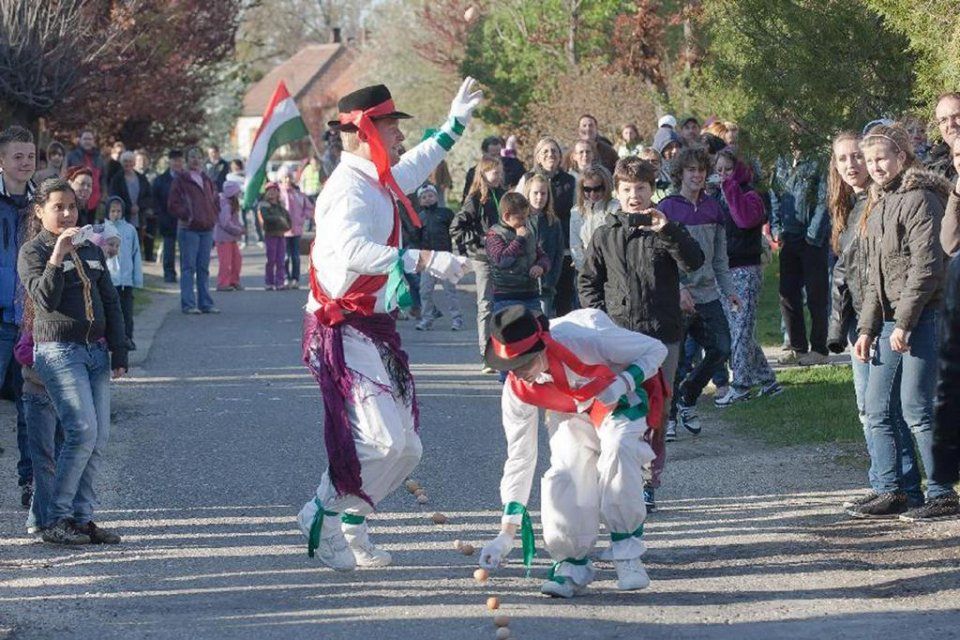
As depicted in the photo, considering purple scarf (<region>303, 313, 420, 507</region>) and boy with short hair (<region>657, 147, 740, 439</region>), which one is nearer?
purple scarf (<region>303, 313, 420, 507</region>)

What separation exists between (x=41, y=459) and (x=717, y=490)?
366 centimetres

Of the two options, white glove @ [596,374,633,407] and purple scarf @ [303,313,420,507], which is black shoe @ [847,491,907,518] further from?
purple scarf @ [303,313,420,507]

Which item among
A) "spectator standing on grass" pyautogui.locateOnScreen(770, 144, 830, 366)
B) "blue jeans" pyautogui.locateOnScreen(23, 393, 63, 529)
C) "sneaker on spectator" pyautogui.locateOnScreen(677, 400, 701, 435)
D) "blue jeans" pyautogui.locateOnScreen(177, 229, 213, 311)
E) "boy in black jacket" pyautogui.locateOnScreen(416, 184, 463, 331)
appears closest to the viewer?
"blue jeans" pyautogui.locateOnScreen(23, 393, 63, 529)

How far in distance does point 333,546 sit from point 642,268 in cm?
221

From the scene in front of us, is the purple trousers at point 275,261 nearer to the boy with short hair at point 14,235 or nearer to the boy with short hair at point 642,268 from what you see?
the boy with short hair at point 14,235

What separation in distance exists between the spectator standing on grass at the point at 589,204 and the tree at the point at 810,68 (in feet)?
3.68

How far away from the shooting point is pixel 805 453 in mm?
9883

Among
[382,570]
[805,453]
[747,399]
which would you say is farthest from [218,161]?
[382,570]

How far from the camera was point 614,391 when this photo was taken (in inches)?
265

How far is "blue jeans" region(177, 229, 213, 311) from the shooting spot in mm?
18828

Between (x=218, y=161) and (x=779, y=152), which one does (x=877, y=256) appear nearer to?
(x=779, y=152)

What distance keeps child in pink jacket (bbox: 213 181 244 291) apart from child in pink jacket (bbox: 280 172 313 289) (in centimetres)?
76

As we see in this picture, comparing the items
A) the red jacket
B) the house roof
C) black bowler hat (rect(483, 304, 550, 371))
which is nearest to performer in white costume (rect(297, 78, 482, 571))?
black bowler hat (rect(483, 304, 550, 371))

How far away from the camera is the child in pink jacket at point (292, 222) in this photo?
22859 mm
